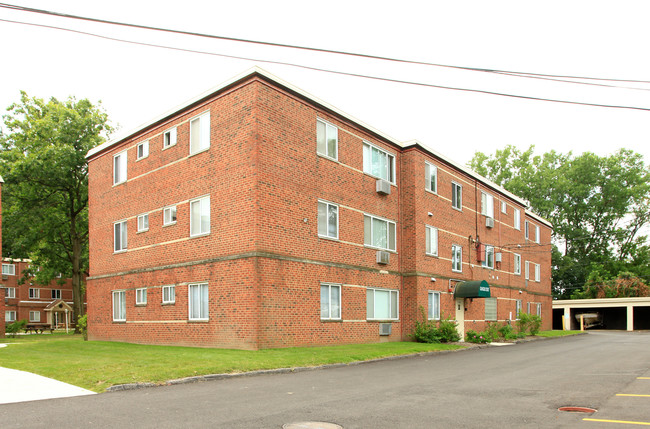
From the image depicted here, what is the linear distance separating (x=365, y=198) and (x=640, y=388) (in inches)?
552

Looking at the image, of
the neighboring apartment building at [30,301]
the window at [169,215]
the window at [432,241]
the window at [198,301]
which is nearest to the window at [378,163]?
the window at [432,241]

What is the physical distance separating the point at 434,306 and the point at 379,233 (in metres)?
5.27

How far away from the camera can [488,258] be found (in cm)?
3462

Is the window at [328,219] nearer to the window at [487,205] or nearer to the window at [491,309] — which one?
the window at [487,205]

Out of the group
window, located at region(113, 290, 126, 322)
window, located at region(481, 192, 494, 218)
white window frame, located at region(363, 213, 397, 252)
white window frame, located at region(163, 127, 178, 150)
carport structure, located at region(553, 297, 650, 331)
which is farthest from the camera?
carport structure, located at region(553, 297, 650, 331)

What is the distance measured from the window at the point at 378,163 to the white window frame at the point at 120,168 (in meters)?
10.9

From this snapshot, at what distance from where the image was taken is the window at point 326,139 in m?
21.7

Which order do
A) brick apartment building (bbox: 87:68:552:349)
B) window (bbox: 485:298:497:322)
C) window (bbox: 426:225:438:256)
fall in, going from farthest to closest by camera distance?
window (bbox: 485:298:497:322) → window (bbox: 426:225:438:256) → brick apartment building (bbox: 87:68:552:349)

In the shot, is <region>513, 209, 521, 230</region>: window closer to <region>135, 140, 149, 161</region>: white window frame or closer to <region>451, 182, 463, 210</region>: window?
<region>451, 182, 463, 210</region>: window

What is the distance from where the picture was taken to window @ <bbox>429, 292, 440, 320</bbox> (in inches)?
1062

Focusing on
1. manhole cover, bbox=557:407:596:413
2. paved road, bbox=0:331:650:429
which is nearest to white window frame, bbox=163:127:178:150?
paved road, bbox=0:331:650:429

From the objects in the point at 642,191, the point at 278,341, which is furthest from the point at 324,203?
the point at 642,191

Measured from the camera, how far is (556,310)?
64.6 m

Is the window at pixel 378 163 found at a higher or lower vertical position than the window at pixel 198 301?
higher
